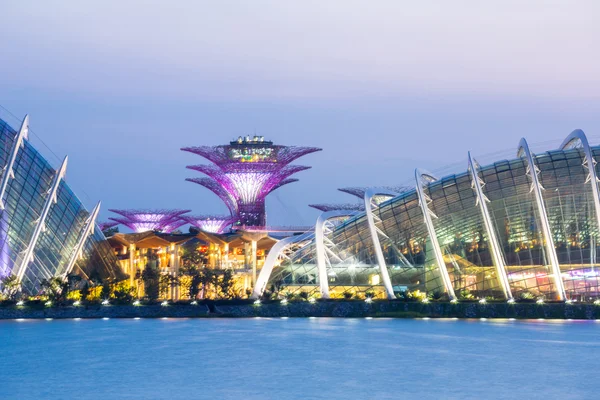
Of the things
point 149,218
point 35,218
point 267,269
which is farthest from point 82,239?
point 149,218

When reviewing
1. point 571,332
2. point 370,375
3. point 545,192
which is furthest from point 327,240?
point 370,375

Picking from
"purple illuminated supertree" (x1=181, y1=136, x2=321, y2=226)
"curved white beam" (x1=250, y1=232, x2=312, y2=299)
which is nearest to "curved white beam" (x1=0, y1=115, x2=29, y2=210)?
"curved white beam" (x1=250, y1=232, x2=312, y2=299)

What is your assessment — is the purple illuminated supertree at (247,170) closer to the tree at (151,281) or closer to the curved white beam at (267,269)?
the tree at (151,281)

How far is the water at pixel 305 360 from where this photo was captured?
46469 millimetres

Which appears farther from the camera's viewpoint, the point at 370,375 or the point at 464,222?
the point at 464,222

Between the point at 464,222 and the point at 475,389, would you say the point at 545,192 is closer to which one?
the point at 464,222

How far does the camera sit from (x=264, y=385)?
48.2m

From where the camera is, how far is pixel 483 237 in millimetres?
86312

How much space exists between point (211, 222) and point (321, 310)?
103 meters

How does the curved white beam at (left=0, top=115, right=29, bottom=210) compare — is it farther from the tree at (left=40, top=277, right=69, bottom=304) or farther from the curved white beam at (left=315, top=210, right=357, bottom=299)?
the curved white beam at (left=315, top=210, right=357, bottom=299)

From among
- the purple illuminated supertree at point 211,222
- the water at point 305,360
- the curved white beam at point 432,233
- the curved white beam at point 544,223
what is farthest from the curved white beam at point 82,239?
the purple illuminated supertree at point 211,222

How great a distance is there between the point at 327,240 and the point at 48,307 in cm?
2478

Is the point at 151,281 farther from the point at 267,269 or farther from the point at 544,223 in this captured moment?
the point at 544,223

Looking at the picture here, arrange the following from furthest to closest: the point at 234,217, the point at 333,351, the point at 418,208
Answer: the point at 234,217
the point at 418,208
the point at 333,351
